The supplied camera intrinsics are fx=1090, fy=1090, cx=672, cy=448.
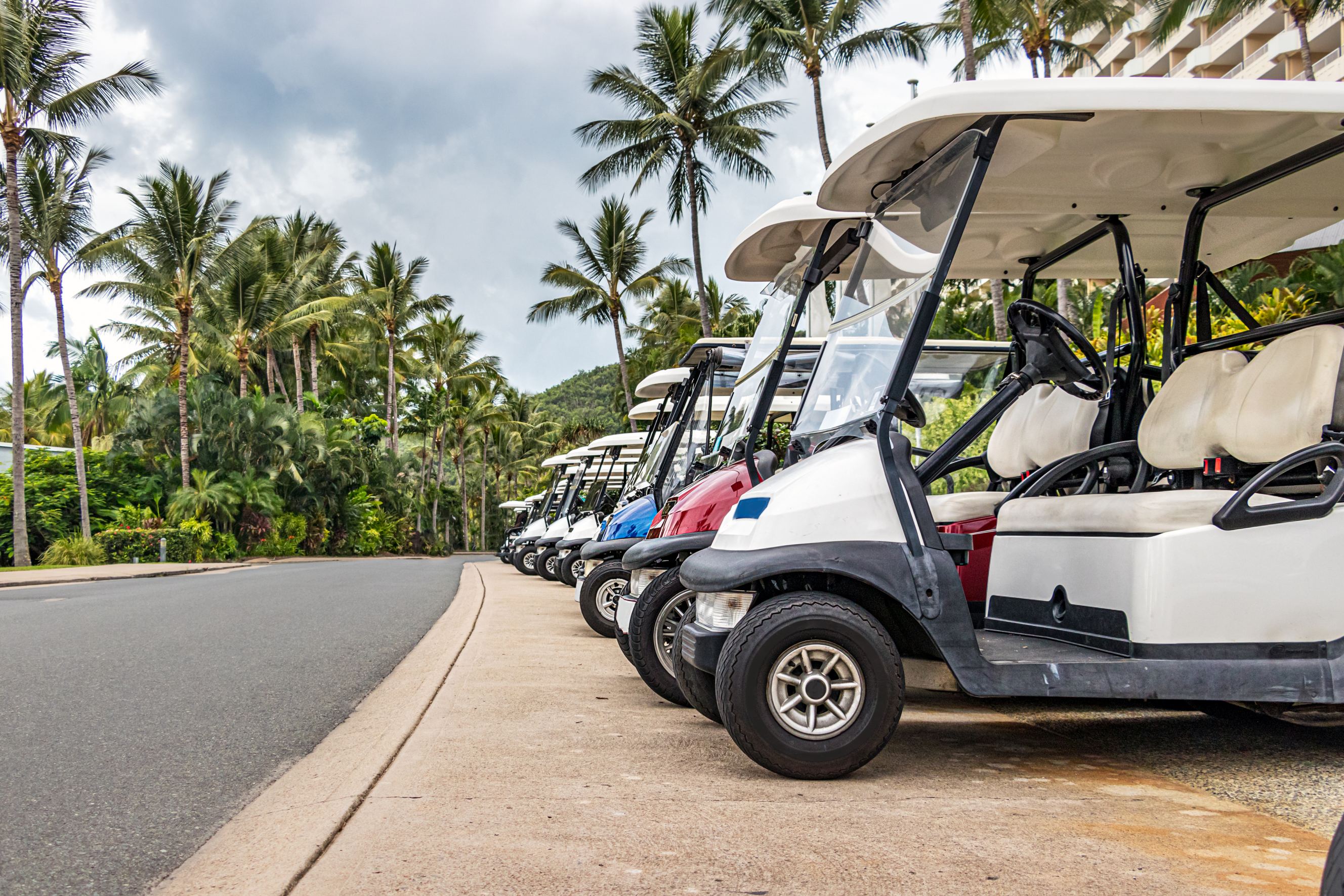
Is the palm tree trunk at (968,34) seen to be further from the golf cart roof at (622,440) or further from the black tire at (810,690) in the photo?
the black tire at (810,690)

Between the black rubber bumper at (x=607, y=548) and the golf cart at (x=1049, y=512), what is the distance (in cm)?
294

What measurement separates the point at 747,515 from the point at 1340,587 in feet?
6.73

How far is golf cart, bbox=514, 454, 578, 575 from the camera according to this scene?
67.1 feet

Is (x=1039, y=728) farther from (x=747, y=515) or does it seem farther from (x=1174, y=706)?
(x=747, y=515)

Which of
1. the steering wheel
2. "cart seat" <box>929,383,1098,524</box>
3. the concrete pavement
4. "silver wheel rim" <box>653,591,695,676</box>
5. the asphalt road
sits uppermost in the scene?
the steering wheel

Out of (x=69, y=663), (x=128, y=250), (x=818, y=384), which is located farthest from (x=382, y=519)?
(x=818, y=384)

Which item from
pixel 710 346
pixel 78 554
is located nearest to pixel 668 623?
pixel 710 346

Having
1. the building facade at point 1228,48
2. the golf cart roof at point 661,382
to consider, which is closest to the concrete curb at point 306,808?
the golf cart roof at point 661,382

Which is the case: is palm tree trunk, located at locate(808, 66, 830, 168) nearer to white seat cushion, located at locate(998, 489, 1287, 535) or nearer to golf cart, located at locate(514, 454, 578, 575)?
A: golf cart, located at locate(514, 454, 578, 575)

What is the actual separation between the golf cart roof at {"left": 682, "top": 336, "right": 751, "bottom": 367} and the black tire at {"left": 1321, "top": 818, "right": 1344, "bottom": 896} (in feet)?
21.0

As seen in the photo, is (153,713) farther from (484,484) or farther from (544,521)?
(484,484)

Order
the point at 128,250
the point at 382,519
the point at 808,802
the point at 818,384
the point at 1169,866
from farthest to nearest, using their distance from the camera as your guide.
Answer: the point at 382,519 → the point at 128,250 → the point at 818,384 → the point at 808,802 → the point at 1169,866

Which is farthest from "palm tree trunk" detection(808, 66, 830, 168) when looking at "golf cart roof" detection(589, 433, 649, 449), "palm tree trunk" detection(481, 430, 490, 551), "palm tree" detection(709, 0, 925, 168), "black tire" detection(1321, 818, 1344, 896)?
"palm tree trunk" detection(481, 430, 490, 551)

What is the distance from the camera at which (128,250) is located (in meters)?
33.4
